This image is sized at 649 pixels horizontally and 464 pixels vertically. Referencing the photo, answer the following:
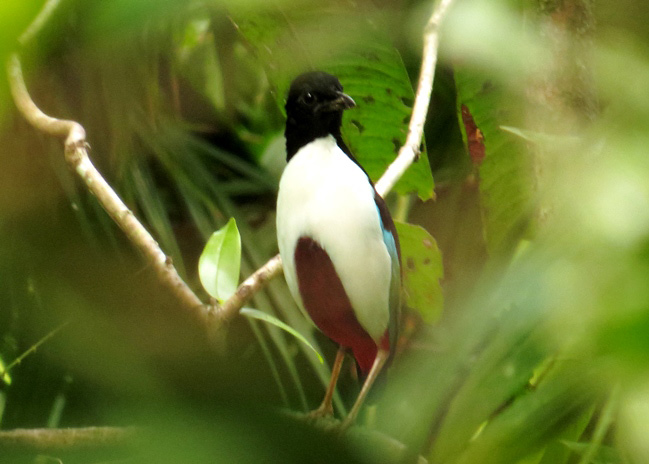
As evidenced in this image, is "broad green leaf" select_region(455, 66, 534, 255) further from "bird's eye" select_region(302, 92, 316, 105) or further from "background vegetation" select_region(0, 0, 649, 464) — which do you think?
"bird's eye" select_region(302, 92, 316, 105)

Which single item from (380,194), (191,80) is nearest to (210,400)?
(380,194)

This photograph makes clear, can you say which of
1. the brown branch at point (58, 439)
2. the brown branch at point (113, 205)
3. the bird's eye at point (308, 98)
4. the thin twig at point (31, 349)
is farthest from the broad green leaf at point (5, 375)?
the bird's eye at point (308, 98)

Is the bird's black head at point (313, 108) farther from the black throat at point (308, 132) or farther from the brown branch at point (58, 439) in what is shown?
the brown branch at point (58, 439)

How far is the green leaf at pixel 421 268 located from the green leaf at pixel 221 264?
33 centimetres

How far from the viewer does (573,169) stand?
0.37m

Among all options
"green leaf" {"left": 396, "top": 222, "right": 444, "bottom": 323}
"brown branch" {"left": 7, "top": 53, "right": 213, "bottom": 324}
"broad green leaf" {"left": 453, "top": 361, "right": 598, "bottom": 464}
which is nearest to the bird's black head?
"green leaf" {"left": 396, "top": 222, "right": 444, "bottom": 323}

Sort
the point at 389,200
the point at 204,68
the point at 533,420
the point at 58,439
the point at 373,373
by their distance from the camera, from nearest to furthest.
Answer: the point at 533,420, the point at 58,439, the point at 373,373, the point at 389,200, the point at 204,68

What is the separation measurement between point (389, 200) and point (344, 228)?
271 mm

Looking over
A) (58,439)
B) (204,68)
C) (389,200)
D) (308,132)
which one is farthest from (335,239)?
(204,68)

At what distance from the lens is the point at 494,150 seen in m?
0.94

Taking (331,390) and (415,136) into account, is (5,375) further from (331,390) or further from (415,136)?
(415,136)

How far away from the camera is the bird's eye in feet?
2.96

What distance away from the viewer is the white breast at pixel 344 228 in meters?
0.84

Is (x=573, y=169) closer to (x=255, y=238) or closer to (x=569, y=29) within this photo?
(x=569, y=29)
